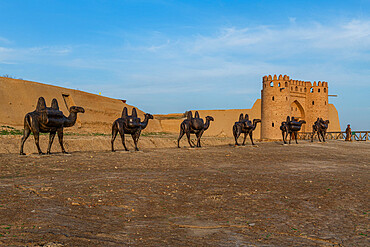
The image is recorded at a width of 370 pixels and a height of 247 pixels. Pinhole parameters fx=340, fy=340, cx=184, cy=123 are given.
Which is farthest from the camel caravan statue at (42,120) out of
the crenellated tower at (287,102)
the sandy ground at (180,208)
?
the crenellated tower at (287,102)

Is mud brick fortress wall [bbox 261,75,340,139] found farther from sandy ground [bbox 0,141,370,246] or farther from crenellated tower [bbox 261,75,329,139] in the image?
sandy ground [bbox 0,141,370,246]

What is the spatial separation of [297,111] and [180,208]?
4771 centimetres

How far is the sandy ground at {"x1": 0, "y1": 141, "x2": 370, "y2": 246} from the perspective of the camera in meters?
4.59

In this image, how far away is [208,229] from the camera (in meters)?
5.08

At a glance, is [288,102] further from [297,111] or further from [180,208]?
[180,208]

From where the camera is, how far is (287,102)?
153ft

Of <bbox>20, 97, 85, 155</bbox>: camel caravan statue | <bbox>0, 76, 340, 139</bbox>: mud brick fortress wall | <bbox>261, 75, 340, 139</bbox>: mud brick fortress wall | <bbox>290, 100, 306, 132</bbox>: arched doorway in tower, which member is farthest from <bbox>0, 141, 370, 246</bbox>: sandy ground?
<bbox>290, 100, 306, 132</bbox>: arched doorway in tower

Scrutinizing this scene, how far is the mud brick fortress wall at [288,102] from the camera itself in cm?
4622

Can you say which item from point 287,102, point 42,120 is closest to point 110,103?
point 287,102

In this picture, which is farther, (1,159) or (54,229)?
(1,159)

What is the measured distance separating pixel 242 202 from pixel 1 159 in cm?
941

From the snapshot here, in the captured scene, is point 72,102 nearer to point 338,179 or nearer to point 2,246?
point 338,179

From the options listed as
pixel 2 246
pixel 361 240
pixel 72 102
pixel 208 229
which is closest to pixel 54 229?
pixel 2 246

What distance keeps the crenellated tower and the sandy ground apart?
3658 centimetres
